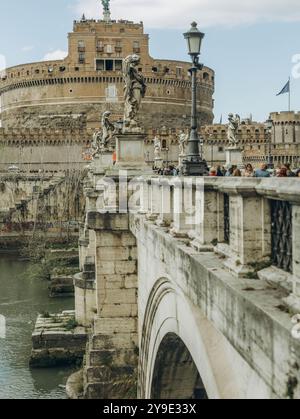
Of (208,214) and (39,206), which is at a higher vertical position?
(208,214)

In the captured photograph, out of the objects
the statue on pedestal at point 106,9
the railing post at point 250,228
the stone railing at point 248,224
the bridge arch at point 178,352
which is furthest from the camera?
the statue on pedestal at point 106,9

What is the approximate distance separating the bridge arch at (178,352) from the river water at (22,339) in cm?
535

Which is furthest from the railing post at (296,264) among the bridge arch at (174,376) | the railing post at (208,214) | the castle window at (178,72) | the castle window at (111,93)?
the castle window at (178,72)

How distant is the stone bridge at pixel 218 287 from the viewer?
11.1ft

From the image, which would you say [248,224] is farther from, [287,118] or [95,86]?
[95,86]

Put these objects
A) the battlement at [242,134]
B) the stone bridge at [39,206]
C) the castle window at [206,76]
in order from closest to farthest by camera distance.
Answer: the stone bridge at [39,206]
the battlement at [242,134]
the castle window at [206,76]

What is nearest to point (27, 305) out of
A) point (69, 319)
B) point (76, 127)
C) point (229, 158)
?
point (69, 319)

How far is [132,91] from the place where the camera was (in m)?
12.0

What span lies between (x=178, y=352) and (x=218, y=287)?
4837 mm

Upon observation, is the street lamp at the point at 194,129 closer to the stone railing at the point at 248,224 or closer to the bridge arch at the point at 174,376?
the bridge arch at the point at 174,376

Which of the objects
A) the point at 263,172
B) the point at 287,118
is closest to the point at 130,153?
the point at 263,172

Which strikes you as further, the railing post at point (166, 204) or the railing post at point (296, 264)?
the railing post at point (166, 204)

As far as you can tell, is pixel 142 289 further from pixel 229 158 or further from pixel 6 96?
pixel 6 96
